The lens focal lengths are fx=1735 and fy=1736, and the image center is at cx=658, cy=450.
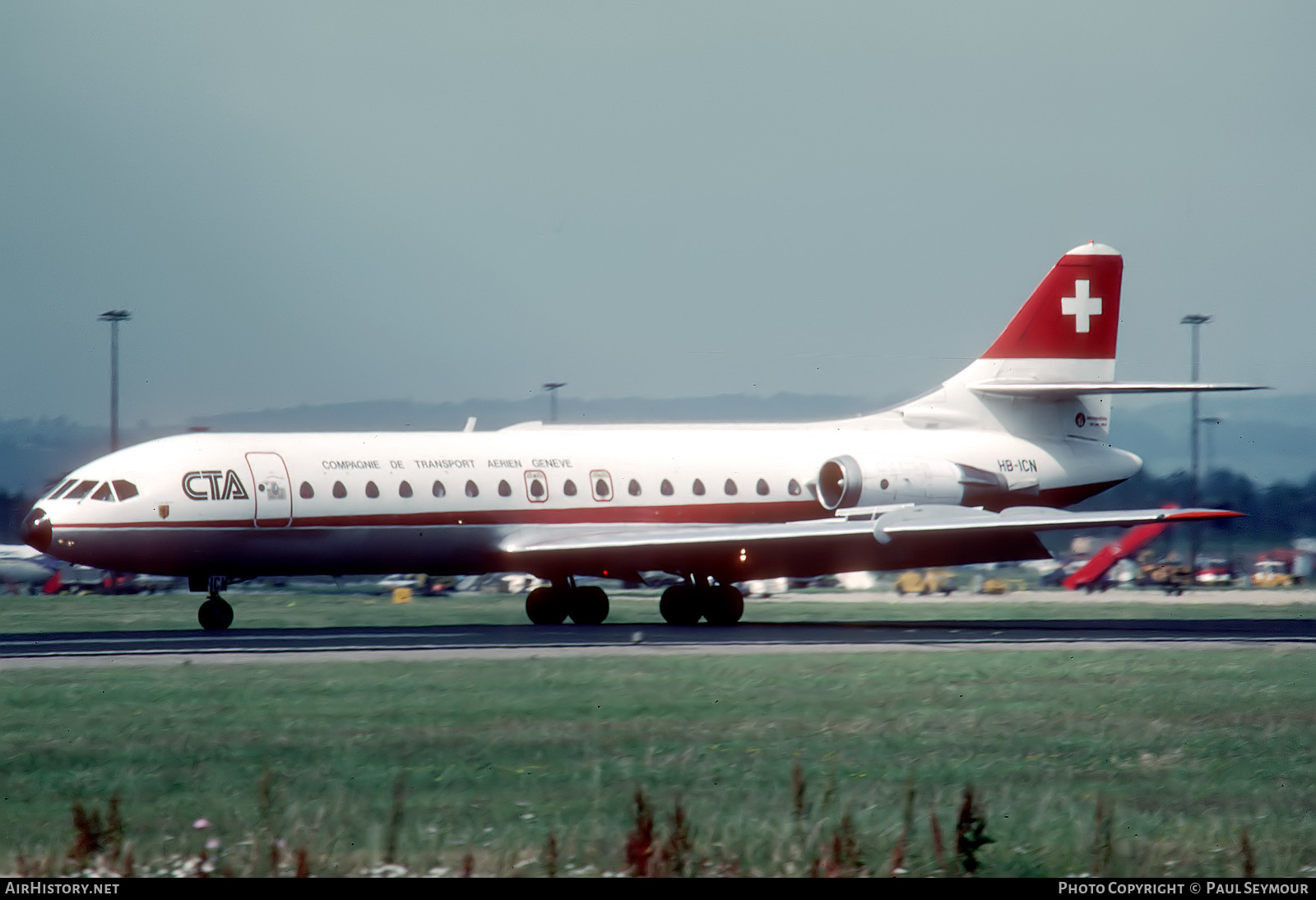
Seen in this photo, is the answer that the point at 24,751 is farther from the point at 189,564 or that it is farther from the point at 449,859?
the point at 189,564

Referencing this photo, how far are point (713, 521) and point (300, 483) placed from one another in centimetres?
885

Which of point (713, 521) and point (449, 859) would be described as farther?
point (713, 521)

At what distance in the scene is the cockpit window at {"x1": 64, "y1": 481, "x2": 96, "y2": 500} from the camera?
1184 inches

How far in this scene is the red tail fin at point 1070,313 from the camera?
39.2 m

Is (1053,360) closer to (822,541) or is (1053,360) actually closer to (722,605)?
(822,541)

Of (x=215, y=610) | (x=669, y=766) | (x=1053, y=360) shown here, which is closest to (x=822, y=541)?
(x=1053, y=360)

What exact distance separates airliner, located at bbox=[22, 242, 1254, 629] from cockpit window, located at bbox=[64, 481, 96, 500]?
4 centimetres

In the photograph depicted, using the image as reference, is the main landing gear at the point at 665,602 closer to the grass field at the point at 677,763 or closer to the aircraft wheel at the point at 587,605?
the aircraft wheel at the point at 587,605

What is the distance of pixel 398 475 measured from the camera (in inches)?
1262

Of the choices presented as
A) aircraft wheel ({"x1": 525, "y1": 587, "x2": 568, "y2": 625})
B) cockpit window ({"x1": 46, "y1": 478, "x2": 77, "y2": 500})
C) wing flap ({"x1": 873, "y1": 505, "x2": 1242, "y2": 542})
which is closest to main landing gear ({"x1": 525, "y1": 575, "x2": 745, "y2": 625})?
aircraft wheel ({"x1": 525, "y1": 587, "x2": 568, "y2": 625})

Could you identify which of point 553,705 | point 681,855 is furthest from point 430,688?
point 681,855

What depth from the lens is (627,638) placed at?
2886 cm
